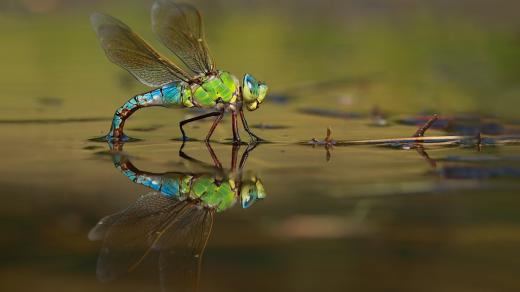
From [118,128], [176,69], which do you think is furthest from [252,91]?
[118,128]

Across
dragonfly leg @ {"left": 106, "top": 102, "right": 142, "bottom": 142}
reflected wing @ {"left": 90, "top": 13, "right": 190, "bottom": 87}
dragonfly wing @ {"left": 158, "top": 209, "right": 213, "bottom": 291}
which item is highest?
reflected wing @ {"left": 90, "top": 13, "right": 190, "bottom": 87}

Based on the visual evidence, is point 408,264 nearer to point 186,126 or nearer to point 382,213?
point 382,213

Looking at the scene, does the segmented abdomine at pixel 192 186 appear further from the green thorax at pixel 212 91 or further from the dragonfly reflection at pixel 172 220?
the green thorax at pixel 212 91

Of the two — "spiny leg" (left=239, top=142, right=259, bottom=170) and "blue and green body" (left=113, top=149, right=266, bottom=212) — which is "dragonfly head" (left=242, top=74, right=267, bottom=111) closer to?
"spiny leg" (left=239, top=142, right=259, bottom=170)

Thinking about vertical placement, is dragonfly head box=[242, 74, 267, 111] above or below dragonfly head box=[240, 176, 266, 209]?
above

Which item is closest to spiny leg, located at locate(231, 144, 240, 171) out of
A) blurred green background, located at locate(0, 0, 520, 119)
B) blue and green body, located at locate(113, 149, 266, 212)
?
blue and green body, located at locate(113, 149, 266, 212)

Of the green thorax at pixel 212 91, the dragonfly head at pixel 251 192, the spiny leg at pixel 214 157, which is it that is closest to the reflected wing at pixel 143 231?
the dragonfly head at pixel 251 192
